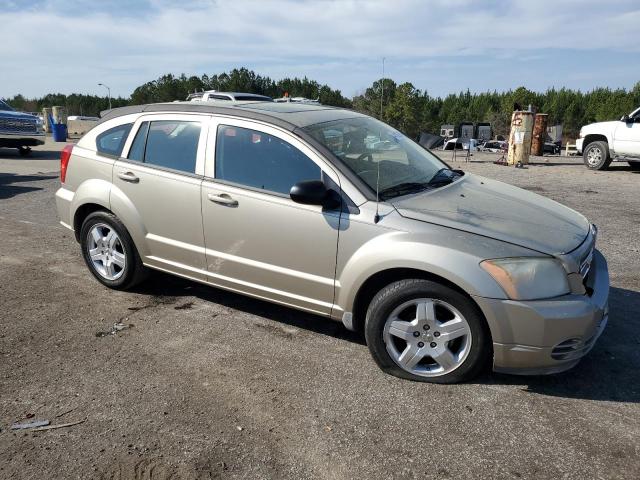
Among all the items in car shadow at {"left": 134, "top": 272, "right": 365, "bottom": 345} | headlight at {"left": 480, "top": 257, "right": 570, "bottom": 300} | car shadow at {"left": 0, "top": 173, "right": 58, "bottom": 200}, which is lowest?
car shadow at {"left": 134, "top": 272, "right": 365, "bottom": 345}

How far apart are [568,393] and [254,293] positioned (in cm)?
227

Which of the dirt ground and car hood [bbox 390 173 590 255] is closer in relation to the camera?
the dirt ground

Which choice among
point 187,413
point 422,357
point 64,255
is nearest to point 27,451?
point 187,413

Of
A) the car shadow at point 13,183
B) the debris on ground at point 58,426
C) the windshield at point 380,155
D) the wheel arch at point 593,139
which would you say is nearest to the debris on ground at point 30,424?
the debris on ground at point 58,426

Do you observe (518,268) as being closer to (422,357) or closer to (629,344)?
(422,357)

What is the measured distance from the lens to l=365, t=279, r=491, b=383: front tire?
10.6 ft

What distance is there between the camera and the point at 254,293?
409cm

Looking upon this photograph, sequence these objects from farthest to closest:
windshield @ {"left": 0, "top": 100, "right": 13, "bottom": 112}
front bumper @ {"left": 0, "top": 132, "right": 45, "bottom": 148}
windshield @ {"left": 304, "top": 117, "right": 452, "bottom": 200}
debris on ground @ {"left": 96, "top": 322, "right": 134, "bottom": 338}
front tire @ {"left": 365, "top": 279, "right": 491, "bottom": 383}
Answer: windshield @ {"left": 0, "top": 100, "right": 13, "bottom": 112}, front bumper @ {"left": 0, "top": 132, "right": 45, "bottom": 148}, debris on ground @ {"left": 96, "top": 322, "right": 134, "bottom": 338}, windshield @ {"left": 304, "top": 117, "right": 452, "bottom": 200}, front tire @ {"left": 365, "top": 279, "right": 491, "bottom": 383}

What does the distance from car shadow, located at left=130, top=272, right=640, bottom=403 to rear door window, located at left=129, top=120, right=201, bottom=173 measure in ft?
4.04

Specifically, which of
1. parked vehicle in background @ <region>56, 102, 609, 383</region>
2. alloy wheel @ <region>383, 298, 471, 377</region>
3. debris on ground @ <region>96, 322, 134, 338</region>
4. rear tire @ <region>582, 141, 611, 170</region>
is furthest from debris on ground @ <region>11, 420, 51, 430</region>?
rear tire @ <region>582, 141, 611, 170</region>

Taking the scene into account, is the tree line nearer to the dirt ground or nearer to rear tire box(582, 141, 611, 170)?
rear tire box(582, 141, 611, 170)

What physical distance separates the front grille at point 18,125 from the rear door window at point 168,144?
13.8m

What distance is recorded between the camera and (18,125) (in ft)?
52.9

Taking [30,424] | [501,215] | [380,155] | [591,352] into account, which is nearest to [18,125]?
[380,155]
